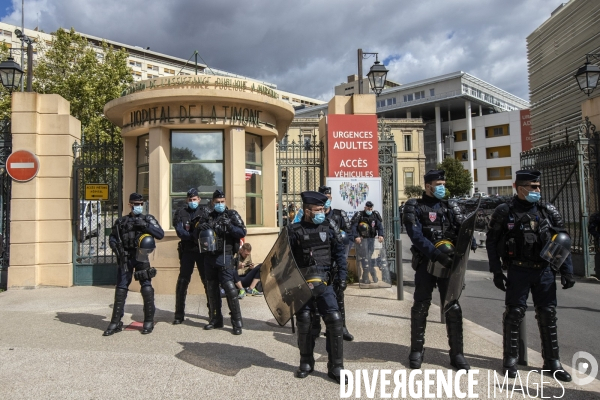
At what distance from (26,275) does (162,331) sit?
4.74 meters

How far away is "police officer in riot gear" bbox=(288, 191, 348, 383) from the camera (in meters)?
4.05

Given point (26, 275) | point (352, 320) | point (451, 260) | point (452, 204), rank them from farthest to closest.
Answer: point (26, 275), point (352, 320), point (452, 204), point (451, 260)

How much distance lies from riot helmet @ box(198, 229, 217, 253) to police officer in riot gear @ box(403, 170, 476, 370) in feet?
8.23

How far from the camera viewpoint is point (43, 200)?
9031 mm

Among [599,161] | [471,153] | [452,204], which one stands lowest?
A: [452,204]

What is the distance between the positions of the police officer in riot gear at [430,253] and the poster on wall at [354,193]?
4591 mm

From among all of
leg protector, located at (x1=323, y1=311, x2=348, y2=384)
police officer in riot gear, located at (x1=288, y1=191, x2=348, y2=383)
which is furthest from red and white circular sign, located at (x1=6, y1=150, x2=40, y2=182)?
leg protector, located at (x1=323, y1=311, x2=348, y2=384)

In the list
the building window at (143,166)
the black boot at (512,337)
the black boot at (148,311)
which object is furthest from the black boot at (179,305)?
the black boot at (512,337)

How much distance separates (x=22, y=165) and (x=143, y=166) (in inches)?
94.9

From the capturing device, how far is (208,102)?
8.26 m

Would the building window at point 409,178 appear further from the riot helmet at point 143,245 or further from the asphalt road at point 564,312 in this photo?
the riot helmet at point 143,245

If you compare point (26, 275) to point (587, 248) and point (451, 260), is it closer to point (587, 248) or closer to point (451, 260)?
point (451, 260)

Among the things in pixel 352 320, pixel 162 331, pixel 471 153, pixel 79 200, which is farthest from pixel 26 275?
pixel 471 153

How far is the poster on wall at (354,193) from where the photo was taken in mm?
9234
